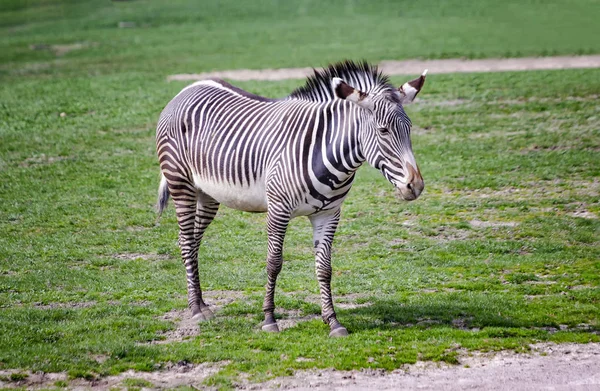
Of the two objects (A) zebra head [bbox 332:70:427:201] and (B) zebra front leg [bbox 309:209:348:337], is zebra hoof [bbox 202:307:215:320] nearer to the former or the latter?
(B) zebra front leg [bbox 309:209:348:337]

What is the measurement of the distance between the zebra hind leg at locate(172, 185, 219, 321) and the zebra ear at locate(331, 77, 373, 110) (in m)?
2.40

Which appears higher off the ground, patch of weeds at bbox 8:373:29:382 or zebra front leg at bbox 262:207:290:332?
→ zebra front leg at bbox 262:207:290:332

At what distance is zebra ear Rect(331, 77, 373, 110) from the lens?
317 inches

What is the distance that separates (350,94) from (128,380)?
336 centimetres

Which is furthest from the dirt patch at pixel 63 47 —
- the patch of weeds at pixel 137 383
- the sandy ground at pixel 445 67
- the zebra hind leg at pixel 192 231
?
the patch of weeds at pixel 137 383

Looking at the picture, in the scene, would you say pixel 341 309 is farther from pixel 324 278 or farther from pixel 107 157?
pixel 107 157

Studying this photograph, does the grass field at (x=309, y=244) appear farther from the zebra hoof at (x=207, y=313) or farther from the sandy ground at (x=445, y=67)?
the sandy ground at (x=445, y=67)

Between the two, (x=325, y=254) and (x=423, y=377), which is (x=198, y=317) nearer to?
(x=325, y=254)

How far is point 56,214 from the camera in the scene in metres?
14.0

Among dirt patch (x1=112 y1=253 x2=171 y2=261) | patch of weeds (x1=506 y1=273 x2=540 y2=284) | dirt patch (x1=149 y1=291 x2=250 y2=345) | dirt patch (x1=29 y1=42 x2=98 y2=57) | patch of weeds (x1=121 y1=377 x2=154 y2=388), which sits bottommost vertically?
dirt patch (x1=29 y1=42 x2=98 y2=57)

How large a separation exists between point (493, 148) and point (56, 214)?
28.0 ft

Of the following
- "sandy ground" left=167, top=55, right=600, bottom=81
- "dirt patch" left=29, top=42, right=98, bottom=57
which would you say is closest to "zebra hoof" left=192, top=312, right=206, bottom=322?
"sandy ground" left=167, top=55, right=600, bottom=81

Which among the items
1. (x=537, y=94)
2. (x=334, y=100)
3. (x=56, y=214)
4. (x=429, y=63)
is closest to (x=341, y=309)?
(x=334, y=100)

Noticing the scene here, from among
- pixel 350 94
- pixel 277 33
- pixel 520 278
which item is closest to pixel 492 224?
pixel 520 278
